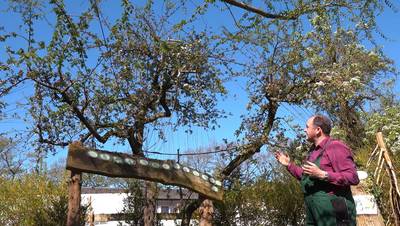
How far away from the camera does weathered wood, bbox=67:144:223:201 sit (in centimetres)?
564

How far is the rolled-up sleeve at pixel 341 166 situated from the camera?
386 centimetres

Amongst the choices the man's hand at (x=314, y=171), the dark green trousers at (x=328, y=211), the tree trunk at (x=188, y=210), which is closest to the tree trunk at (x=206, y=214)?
the tree trunk at (x=188, y=210)

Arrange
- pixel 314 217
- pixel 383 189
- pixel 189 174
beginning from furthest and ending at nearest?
1. pixel 383 189
2. pixel 189 174
3. pixel 314 217

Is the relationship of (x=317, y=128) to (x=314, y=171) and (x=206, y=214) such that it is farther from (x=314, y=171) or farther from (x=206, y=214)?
(x=206, y=214)

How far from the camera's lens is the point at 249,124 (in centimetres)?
1016

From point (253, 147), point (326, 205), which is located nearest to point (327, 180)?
point (326, 205)

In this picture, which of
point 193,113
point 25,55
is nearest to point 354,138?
point 193,113

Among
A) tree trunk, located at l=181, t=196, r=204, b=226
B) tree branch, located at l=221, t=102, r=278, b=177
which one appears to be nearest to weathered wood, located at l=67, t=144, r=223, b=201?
tree trunk, located at l=181, t=196, r=204, b=226

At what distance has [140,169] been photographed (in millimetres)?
6145

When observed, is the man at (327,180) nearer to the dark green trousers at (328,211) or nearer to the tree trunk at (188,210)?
the dark green trousers at (328,211)

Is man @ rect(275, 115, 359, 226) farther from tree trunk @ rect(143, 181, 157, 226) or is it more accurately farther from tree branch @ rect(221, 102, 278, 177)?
tree trunk @ rect(143, 181, 157, 226)

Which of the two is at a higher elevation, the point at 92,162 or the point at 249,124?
the point at 249,124

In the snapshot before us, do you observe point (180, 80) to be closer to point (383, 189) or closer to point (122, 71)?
point (122, 71)

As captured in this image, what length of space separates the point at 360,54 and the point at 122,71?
9693 millimetres
